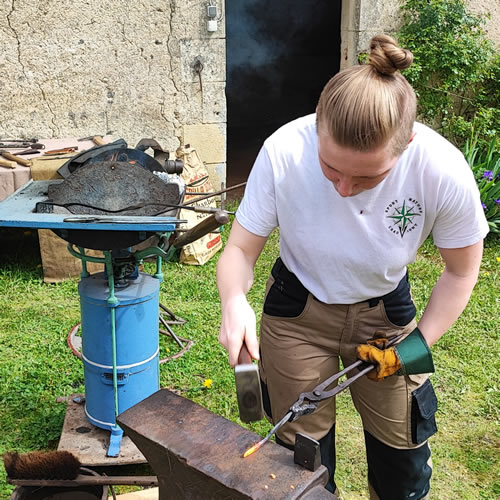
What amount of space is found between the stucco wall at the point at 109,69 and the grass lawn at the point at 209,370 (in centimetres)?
144

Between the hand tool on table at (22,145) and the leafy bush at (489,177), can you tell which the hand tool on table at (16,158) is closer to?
the hand tool on table at (22,145)

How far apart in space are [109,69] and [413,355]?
469cm

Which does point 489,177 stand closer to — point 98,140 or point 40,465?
point 98,140

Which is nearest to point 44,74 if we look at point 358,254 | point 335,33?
point 358,254

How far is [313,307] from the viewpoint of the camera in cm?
227

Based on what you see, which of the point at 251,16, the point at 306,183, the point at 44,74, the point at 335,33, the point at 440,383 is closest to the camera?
the point at 306,183

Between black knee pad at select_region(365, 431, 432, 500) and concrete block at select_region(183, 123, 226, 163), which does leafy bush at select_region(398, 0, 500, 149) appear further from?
black knee pad at select_region(365, 431, 432, 500)

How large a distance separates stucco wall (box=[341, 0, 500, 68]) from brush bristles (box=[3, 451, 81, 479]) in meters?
5.12

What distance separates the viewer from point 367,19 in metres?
6.51

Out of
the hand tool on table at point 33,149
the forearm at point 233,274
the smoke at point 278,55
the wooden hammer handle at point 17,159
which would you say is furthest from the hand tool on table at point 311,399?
the smoke at point 278,55

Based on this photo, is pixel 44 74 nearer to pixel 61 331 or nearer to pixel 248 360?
pixel 61 331

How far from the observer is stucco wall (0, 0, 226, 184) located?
5727 mm

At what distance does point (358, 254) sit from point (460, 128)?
5233 mm

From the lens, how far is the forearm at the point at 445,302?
2193 mm
